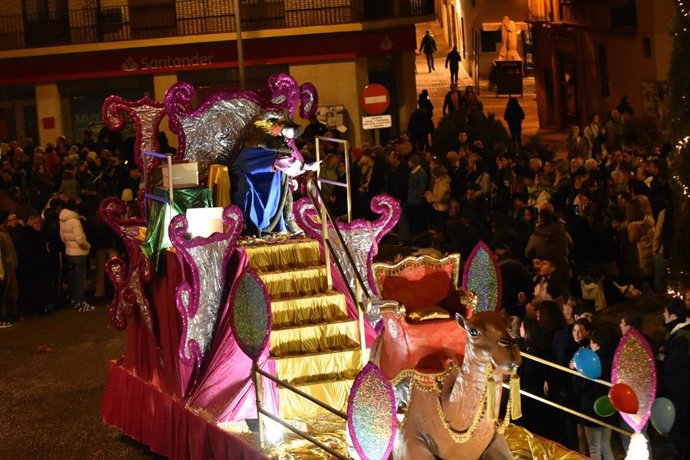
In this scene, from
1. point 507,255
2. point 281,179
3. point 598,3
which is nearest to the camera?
point 281,179

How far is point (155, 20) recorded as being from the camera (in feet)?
121

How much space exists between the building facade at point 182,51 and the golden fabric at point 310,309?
945 inches

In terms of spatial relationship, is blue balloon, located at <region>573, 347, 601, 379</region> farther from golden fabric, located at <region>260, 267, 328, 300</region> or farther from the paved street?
the paved street

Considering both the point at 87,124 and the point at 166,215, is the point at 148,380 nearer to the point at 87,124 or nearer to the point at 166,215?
the point at 166,215

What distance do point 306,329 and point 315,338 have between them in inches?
4.5

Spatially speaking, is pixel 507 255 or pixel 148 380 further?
pixel 507 255

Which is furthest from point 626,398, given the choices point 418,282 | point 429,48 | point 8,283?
point 429,48

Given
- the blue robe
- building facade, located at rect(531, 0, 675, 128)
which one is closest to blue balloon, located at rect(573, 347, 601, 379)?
the blue robe

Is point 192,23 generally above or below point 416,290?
above

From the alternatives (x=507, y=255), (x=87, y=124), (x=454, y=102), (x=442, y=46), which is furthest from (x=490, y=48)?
(x=507, y=255)

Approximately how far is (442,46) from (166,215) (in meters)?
Answer: 43.7

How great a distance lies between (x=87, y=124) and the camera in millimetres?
37281

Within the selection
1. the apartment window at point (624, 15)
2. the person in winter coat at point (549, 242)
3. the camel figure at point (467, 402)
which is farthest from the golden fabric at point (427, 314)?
the apartment window at point (624, 15)

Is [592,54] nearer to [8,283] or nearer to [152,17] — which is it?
[152,17]
